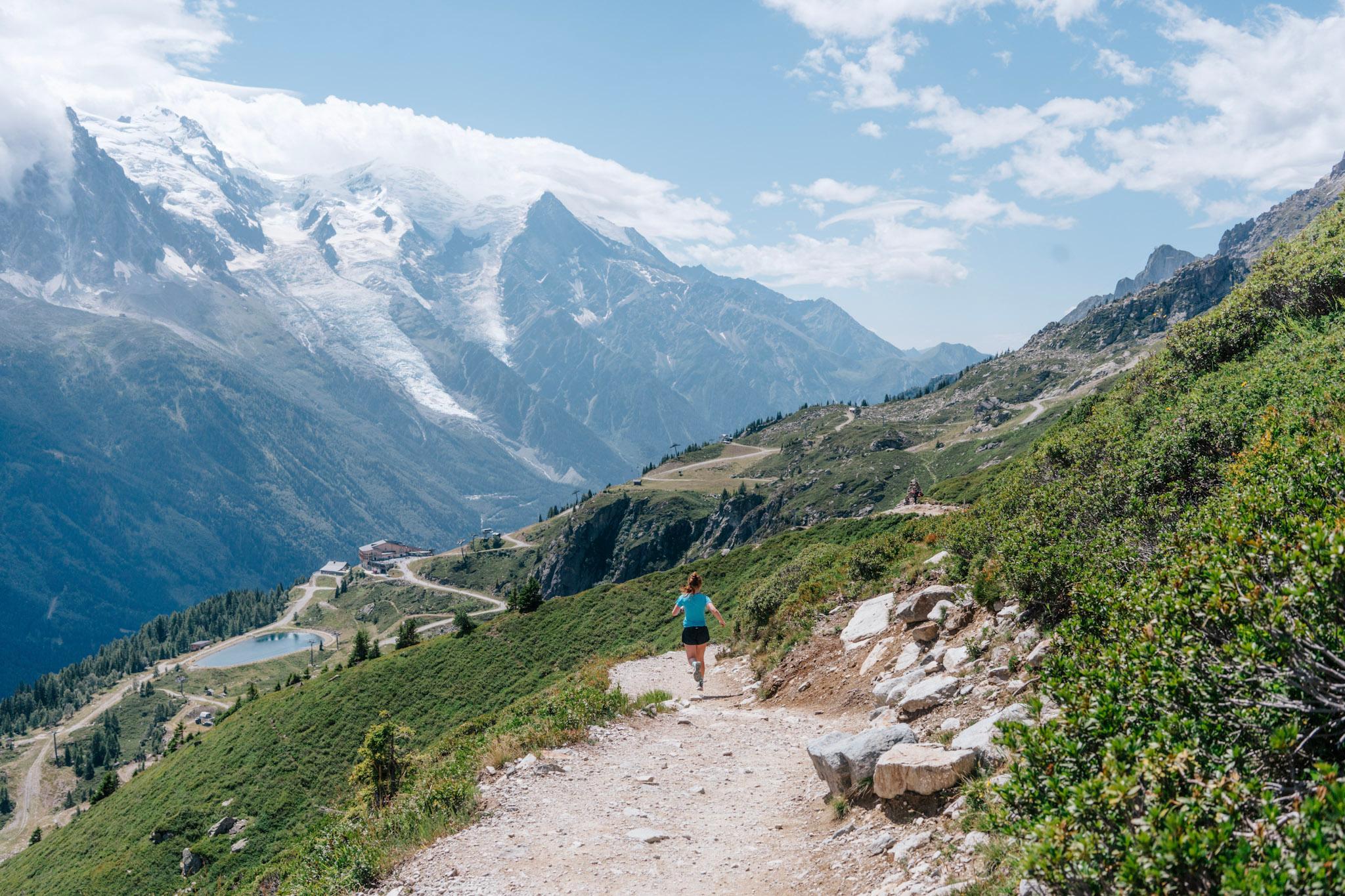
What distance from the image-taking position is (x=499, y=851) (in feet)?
36.8

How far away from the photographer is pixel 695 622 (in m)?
22.0

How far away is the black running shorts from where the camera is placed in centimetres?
2220

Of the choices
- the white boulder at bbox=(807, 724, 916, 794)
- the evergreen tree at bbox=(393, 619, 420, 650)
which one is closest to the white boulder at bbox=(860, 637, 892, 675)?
the white boulder at bbox=(807, 724, 916, 794)

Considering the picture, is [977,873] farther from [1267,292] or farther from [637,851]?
[1267,292]

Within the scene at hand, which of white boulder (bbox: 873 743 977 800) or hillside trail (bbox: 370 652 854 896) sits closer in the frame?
white boulder (bbox: 873 743 977 800)

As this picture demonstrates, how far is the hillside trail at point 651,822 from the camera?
33.0ft

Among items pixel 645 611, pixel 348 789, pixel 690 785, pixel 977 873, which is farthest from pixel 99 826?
pixel 977 873

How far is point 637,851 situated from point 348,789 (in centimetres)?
4540

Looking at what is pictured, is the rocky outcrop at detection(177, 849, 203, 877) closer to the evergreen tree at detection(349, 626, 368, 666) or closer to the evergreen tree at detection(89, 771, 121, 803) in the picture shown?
the evergreen tree at detection(349, 626, 368, 666)

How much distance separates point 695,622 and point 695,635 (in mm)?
559

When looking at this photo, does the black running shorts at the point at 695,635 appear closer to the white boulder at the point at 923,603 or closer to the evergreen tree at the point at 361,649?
the white boulder at the point at 923,603

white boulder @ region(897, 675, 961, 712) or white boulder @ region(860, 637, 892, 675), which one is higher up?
white boulder @ region(897, 675, 961, 712)

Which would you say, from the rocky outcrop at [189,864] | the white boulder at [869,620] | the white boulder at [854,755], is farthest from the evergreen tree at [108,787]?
the white boulder at [854,755]

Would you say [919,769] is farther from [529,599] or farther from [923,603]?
[529,599]
